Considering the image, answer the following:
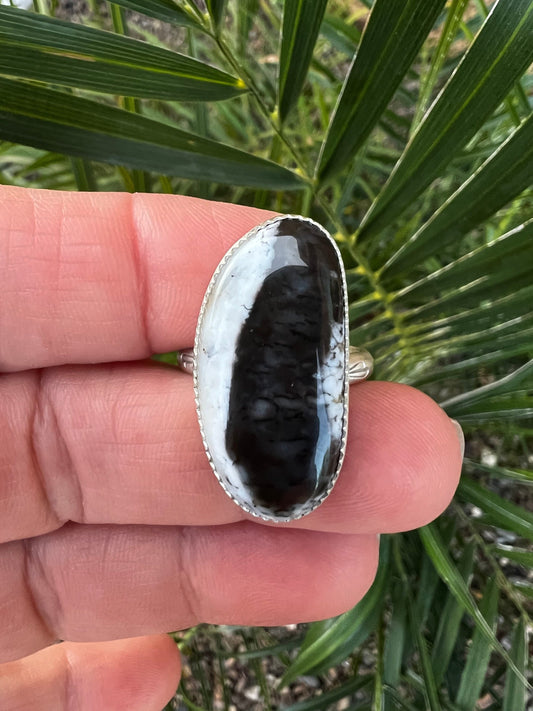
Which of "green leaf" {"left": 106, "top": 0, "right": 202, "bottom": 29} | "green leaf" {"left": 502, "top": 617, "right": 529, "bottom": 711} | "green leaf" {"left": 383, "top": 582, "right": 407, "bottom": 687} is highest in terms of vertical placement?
"green leaf" {"left": 106, "top": 0, "right": 202, "bottom": 29}

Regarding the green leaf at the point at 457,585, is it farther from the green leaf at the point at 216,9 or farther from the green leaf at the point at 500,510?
the green leaf at the point at 216,9

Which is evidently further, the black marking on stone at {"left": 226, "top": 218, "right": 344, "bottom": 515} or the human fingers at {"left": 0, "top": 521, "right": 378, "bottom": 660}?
the human fingers at {"left": 0, "top": 521, "right": 378, "bottom": 660}

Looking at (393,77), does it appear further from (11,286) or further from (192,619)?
(192,619)

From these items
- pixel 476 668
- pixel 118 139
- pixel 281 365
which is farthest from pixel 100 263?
pixel 476 668

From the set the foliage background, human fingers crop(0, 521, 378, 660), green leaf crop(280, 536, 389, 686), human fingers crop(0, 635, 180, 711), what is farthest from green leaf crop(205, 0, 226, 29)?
human fingers crop(0, 635, 180, 711)

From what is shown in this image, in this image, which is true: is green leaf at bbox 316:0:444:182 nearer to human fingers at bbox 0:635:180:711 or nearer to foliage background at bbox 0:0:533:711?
foliage background at bbox 0:0:533:711

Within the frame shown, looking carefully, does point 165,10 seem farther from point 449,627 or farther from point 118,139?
point 449,627

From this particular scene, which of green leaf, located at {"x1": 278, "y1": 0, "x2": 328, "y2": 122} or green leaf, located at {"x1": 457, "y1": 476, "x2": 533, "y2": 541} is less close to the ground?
green leaf, located at {"x1": 278, "y1": 0, "x2": 328, "y2": 122}

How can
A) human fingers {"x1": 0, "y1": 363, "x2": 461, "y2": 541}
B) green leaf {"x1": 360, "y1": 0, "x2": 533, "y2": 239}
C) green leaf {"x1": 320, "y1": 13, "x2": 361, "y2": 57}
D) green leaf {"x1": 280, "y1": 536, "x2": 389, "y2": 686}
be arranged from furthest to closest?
green leaf {"x1": 320, "y1": 13, "x2": 361, "y2": 57} → green leaf {"x1": 280, "y1": 536, "x2": 389, "y2": 686} → human fingers {"x1": 0, "y1": 363, "x2": 461, "y2": 541} → green leaf {"x1": 360, "y1": 0, "x2": 533, "y2": 239}

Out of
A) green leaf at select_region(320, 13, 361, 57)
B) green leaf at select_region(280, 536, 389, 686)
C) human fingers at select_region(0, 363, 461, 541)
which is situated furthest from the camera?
green leaf at select_region(320, 13, 361, 57)
